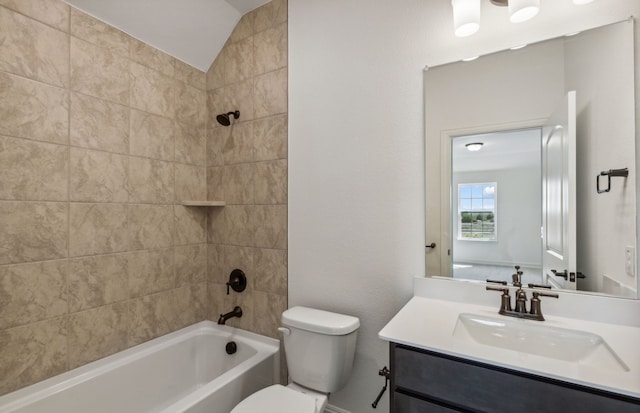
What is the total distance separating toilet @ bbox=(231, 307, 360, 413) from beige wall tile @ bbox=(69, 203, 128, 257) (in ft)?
3.53

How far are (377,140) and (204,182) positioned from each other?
1.38m

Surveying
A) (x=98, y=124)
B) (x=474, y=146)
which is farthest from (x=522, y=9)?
(x=98, y=124)

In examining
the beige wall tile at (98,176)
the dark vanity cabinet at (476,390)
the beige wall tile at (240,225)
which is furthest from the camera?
the beige wall tile at (240,225)

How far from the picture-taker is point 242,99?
216 cm

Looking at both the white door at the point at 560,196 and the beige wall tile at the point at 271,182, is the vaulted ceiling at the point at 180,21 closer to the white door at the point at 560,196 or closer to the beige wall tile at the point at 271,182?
the beige wall tile at the point at 271,182

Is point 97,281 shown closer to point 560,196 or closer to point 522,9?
point 560,196

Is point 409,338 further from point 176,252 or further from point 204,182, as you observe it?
point 204,182

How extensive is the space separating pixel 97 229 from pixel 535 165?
2.20 meters

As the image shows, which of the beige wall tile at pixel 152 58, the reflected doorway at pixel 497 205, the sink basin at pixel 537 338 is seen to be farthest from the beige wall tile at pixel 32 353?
the reflected doorway at pixel 497 205

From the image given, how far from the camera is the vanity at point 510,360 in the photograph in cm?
82

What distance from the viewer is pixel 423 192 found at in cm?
154

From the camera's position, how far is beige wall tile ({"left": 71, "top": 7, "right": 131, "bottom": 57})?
5.31 ft

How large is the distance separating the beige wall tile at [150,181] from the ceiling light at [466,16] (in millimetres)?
1856

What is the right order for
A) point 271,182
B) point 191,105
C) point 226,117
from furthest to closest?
point 191,105, point 226,117, point 271,182
